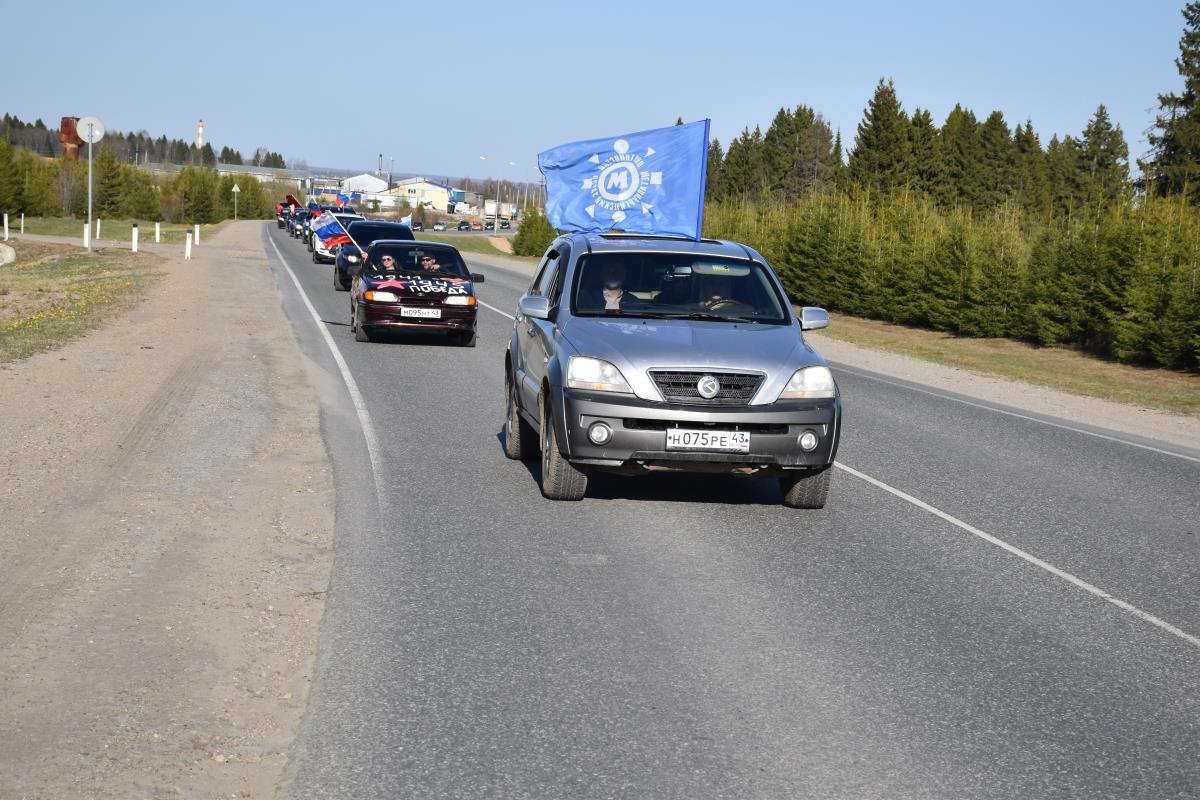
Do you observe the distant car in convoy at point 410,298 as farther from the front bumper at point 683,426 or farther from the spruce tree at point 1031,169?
the spruce tree at point 1031,169

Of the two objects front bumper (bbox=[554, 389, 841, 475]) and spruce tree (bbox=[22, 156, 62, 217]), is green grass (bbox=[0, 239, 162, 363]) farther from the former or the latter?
spruce tree (bbox=[22, 156, 62, 217])

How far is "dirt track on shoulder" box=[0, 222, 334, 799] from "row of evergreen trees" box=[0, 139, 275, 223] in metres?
94.3

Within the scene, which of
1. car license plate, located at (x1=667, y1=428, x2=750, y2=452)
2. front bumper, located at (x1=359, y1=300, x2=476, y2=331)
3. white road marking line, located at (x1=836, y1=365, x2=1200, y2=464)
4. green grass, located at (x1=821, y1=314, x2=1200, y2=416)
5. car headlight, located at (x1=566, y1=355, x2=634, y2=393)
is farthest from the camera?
green grass, located at (x1=821, y1=314, x2=1200, y2=416)

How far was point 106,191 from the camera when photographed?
115688 mm

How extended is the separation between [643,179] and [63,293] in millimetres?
14922

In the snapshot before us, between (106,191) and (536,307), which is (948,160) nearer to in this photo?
(106,191)

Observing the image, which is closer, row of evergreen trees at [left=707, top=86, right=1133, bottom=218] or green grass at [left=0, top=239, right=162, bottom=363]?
green grass at [left=0, top=239, right=162, bottom=363]

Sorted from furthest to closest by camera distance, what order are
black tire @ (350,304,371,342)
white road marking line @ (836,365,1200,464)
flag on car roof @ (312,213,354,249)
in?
flag on car roof @ (312,213,354,249) → black tire @ (350,304,371,342) → white road marking line @ (836,365,1200,464)

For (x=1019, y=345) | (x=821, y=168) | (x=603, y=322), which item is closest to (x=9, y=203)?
(x=821, y=168)

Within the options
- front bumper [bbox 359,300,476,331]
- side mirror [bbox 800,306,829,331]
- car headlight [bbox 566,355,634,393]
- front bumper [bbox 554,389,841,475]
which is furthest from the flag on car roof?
front bumper [bbox 554,389,841,475]

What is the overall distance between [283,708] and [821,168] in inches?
4596

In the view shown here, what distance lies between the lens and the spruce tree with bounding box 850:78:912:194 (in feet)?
274

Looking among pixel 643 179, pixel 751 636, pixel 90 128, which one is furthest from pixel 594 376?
pixel 90 128

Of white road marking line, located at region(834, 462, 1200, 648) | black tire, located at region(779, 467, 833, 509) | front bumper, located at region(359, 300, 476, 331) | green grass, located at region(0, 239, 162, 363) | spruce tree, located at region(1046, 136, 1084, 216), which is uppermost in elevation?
spruce tree, located at region(1046, 136, 1084, 216)
